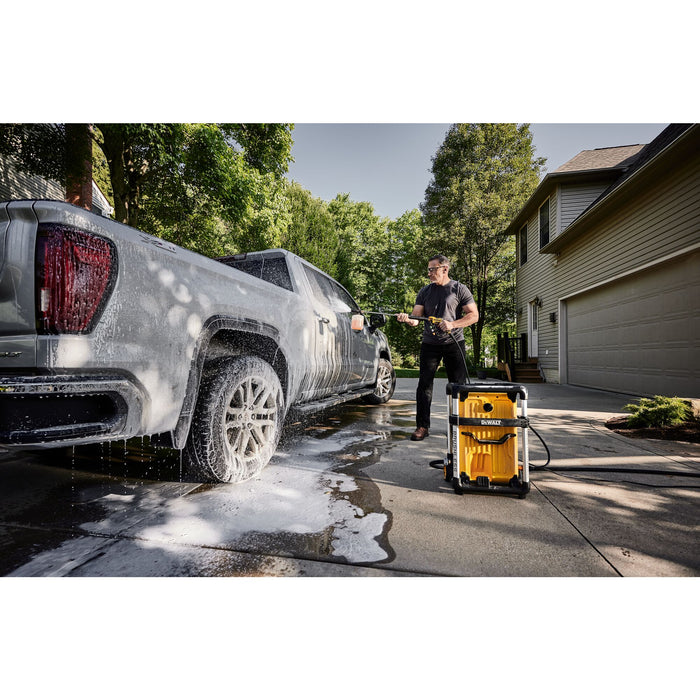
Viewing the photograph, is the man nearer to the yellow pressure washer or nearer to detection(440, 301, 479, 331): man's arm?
detection(440, 301, 479, 331): man's arm

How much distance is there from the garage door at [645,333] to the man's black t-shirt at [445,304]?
4.32m

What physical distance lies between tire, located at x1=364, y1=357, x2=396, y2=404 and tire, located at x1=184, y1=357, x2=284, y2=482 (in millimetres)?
3110

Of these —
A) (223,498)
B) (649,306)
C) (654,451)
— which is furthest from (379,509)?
(649,306)

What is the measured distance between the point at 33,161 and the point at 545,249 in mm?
12465

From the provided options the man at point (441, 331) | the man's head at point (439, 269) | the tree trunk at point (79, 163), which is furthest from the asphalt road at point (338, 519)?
the tree trunk at point (79, 163)

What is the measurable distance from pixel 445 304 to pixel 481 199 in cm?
1358

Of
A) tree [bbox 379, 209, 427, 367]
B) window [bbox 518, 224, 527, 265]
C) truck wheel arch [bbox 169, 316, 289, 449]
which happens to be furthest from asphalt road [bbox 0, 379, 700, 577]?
tree [bbox 379, 209, 427, 367]

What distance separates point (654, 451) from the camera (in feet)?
10.9

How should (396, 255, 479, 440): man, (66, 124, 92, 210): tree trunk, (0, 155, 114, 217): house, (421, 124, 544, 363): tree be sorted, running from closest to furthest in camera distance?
(396, 255, 479, 440): man, (66, 124, 92, 210): tree trunk, (0, 155, 114, 217): house, (421, 124, 544, 363): tree

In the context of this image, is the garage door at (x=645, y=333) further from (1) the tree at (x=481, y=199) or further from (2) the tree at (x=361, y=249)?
(2) the tree at (x=361, y=249)

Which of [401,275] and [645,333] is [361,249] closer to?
[401,275]

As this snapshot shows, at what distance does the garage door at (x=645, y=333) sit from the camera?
18.2 ft

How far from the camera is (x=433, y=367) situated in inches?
141

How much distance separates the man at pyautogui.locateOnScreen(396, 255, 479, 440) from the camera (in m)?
3.45
